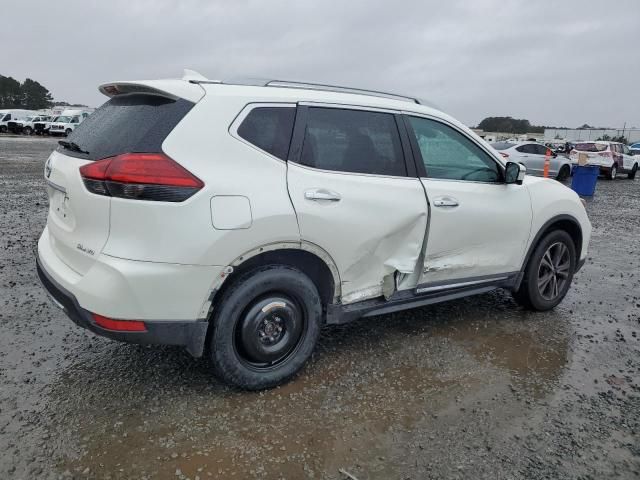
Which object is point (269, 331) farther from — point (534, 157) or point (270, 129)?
point (534, 157)

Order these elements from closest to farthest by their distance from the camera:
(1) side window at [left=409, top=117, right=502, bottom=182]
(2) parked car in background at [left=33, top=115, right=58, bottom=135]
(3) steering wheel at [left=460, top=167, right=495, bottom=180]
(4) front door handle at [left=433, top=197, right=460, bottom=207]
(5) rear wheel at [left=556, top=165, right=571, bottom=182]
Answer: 1. (4) front door handle at [left=433, top=197, right=460, bottom=207]
2. (1) side window at [left=409, top=117, right=502, bottom=182]
3. (3) steering wheel at [left=460, top=167, right=495, bottom=180]
4. (5) rear wheel at [left=556, top=165, right=571, bottom=182]
5. (2) parked car in background at [left=33, top=115, right=58, bottom=135]

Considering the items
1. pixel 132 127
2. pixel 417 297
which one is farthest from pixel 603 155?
pixel 132 127

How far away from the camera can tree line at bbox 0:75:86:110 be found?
85.8 meters

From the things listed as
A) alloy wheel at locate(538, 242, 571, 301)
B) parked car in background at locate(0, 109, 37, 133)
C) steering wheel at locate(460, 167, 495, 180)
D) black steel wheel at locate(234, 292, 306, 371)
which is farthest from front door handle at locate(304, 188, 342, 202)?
parked car in background at locate(0, 109, 37, 133)

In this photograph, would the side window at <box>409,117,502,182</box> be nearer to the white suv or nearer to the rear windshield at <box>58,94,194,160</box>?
the white suv

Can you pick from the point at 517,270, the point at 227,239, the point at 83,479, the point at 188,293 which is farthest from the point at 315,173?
the point at 517,270

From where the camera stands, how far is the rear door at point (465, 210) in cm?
353

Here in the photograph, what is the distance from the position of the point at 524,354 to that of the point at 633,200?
520 inches

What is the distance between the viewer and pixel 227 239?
8.50 ft

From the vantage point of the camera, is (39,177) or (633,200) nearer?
(39,177)

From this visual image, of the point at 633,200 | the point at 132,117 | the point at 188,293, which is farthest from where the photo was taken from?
the point at 633,200

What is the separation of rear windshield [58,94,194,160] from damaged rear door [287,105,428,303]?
0.74 metres

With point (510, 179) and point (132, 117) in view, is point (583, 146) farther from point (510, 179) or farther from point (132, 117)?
point (132, 117)

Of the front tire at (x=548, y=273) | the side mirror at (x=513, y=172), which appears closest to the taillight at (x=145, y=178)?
the side mirror at (x=513, y=172)
